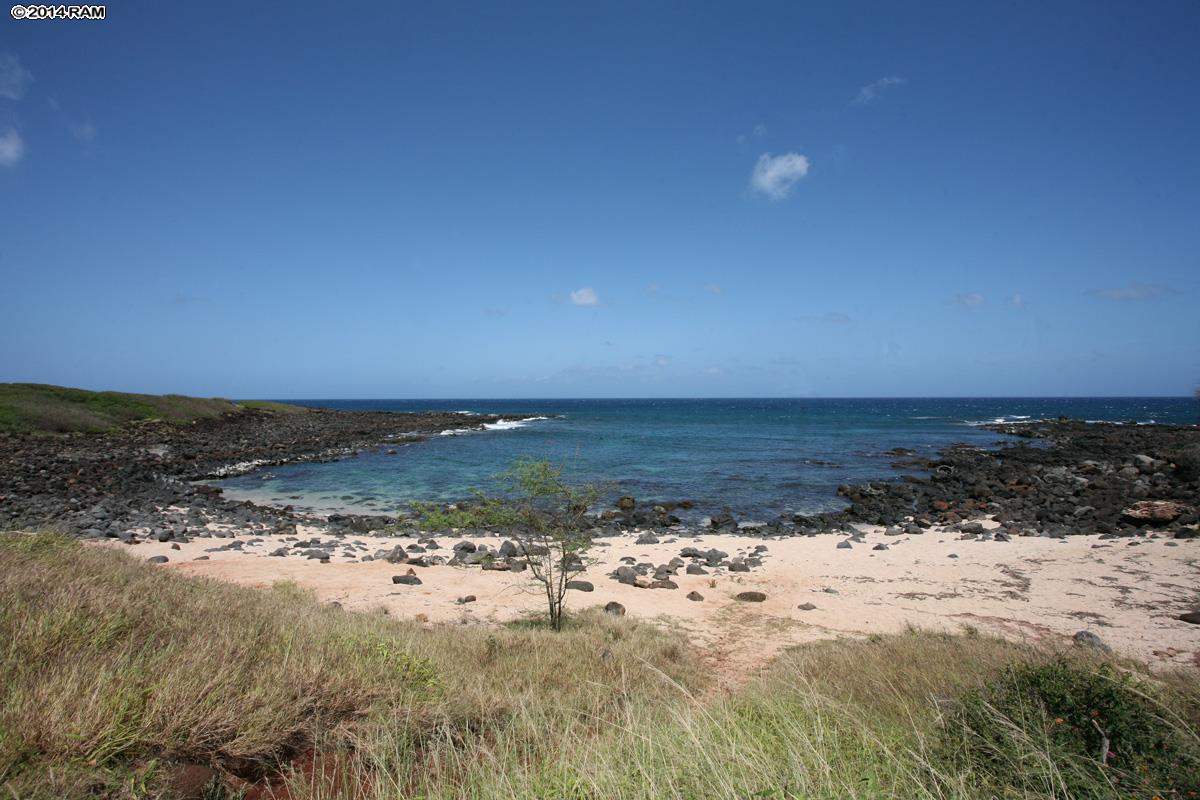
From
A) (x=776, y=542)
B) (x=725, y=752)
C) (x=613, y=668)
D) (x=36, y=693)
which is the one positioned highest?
(x=36, y=693)

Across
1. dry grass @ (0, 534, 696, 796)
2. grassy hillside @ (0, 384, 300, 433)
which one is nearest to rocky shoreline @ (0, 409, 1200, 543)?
→ grassy hillside @ (0, 384, 300, 433)

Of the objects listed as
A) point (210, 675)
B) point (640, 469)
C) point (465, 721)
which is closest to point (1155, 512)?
point (640, 469)

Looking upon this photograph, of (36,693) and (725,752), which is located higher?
(36,693)

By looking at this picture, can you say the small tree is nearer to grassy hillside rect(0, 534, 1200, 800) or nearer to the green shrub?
grassy hillside rect(0, 534, 1200, 800)

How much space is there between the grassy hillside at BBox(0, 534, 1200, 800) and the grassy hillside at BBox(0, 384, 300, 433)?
161 feet

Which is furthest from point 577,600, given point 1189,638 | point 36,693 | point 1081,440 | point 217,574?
point 1081,440

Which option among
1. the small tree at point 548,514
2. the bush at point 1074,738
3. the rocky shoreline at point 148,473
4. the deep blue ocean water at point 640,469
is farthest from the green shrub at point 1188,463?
the rocky shoreline at point 148,473

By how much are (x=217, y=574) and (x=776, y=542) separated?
1585 centimetres

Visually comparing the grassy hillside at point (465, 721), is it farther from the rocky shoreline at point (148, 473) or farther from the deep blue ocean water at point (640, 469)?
the rocky shoreline at point (148, 473)

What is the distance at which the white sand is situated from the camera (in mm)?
9844

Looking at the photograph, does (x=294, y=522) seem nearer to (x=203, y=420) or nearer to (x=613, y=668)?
(x=613, y=668)

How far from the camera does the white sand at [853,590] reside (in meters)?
9.84

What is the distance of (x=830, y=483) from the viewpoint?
29.5 metres

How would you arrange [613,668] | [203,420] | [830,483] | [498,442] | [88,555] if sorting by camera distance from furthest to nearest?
[203,420]
[498,442]
[830,483]
[88,555]
[613,668]
